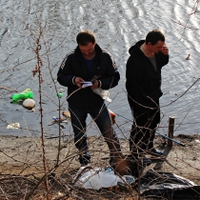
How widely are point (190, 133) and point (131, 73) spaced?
95.7 inches

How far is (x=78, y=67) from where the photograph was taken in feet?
17.8

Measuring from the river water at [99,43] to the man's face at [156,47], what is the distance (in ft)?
4.58

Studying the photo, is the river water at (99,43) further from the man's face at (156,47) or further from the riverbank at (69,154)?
the man's face at (156,47)

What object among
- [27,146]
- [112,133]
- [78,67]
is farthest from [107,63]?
[27,146]

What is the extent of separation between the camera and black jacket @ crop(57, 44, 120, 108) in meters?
5.42

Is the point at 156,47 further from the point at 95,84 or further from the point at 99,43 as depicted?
the point at 99,43

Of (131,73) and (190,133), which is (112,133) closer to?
(131,73)

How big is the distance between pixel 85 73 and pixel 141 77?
0.69 m

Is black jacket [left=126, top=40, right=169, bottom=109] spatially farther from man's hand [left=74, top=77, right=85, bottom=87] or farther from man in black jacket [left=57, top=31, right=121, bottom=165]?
man's hand [left=74, top=77, right=85, bottom=87]

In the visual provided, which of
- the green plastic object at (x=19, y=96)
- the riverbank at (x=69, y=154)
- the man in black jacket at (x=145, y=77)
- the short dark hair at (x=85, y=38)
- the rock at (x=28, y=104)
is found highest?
the short dark hair at (x=85, y=38)

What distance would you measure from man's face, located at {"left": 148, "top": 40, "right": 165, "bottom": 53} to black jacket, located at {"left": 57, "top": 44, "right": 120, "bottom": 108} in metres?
0.48

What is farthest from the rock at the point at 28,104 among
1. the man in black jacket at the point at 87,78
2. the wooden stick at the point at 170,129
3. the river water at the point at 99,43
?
the man in black jacket at the point at 87,78

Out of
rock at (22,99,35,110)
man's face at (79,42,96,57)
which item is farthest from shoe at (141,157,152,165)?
rock at (22,99,35,110)

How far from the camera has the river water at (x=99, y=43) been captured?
814 cm
